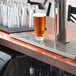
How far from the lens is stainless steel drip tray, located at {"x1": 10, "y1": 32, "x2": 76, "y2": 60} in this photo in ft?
2.81

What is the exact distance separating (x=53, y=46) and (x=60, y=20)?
13 cm

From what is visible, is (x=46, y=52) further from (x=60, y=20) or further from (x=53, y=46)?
(x=60, y=20)

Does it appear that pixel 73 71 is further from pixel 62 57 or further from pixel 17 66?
pixel 17 66

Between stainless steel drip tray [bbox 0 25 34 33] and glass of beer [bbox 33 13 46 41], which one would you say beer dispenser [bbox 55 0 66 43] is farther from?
stainless steel drip tray [bbox 0 25 34 33]

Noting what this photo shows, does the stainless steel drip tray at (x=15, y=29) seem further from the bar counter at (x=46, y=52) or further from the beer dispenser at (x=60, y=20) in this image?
the beer dispenser at (x=60, y=20)

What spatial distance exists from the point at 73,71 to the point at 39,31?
32 cm

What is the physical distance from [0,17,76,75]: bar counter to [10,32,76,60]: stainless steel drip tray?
17mm

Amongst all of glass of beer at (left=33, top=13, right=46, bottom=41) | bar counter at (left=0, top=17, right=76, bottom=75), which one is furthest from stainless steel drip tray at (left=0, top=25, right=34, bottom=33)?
glass of beer at (left=33, top=13, right=46, bottom=41)

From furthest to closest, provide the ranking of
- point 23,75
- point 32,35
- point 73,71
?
1. point 23,75
2. point 32,35
3. point 73,71

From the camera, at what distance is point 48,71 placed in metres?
1.30

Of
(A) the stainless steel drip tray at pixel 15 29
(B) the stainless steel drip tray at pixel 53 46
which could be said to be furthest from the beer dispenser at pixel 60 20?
(A) the stainless steel drip tray at pixel 15 29

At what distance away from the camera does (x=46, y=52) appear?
2.97 ft

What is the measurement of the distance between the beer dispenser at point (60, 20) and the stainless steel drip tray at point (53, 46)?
0.12 ft

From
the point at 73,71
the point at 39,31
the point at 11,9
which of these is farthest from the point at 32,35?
the point at 73,71
